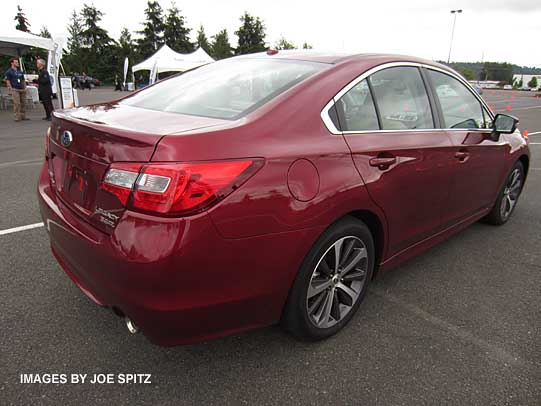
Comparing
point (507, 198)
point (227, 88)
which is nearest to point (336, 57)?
point (227, 88)

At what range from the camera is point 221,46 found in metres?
65.5

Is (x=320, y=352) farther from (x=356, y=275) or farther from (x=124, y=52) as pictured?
(x=124, y=52)

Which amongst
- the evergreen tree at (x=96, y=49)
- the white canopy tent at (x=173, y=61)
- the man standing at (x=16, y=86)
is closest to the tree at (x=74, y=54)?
the evergreen tree at (x=96, y=49)

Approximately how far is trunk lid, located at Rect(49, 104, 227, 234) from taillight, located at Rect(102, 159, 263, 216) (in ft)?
A: 0.18

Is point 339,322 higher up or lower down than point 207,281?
lower down

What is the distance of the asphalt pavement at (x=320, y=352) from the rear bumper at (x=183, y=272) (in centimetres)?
33

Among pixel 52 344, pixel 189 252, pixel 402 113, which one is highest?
pixel 402 113

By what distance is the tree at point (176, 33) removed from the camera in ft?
222

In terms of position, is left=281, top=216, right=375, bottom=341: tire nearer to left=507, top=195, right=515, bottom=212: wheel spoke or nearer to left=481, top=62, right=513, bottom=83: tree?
left=507, top=195, right=515, bottom=212: wheel spoke

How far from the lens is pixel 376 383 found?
6.65 ft

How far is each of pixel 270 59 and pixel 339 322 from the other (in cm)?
175

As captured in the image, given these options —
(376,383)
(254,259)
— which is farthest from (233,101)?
(376,383)

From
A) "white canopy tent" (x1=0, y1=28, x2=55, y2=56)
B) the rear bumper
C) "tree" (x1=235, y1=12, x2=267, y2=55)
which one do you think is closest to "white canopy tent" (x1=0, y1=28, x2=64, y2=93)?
"white canopy tent" (x1=0, y1=28, x2=55, y2=56)

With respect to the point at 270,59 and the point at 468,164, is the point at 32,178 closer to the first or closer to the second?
the point at 270,59
